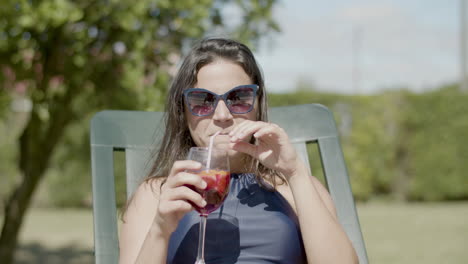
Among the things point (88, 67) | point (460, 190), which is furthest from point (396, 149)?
point (88, 67)

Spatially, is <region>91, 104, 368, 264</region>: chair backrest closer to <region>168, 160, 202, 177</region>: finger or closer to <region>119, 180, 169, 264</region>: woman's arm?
<region>119, 180, 169, 264</region>: woman's arm

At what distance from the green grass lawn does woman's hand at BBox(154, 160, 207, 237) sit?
5.02m

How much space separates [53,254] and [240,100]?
18.1 ft

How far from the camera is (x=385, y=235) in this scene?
7.79 metres

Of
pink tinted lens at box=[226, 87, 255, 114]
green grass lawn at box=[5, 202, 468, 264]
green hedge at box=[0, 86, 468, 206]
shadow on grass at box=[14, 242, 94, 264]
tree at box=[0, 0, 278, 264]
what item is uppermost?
tree at box=[0, 0, 278, 264]

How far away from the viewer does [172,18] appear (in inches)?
162

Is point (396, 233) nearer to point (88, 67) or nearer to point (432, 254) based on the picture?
point (432, 254)

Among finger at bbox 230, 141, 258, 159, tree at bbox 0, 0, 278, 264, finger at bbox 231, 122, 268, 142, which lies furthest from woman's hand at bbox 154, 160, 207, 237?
tree at bbox 0, 0, 278, 264

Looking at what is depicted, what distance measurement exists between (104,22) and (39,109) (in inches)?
41.3

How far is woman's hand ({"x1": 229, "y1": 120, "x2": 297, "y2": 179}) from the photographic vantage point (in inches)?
68.9

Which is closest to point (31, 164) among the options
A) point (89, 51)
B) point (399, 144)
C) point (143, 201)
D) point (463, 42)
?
point (89, 51)

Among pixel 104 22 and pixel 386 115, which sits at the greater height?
pixel 104 22

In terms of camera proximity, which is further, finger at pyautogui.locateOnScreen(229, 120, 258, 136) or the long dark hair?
the long dark hair

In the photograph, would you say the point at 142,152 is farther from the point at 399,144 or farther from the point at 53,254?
the point at 399,144
